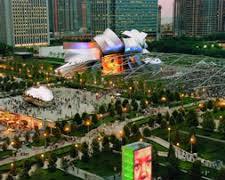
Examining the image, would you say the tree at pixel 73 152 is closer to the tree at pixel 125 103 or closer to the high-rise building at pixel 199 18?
the tree at pixel 125 103

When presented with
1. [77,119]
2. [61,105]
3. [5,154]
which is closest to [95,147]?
[5,154]

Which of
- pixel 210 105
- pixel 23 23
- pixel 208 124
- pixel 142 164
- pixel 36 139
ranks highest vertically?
pixel 23 23

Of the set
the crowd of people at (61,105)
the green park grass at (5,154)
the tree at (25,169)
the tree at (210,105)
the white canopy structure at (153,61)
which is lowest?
the green park grass at (5,154)

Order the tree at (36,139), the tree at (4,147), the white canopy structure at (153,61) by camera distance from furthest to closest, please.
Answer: the white canopy structure at (153,61)
the tree at (36,139)
the tree at (4,147)

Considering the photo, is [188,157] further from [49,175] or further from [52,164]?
[49,175]

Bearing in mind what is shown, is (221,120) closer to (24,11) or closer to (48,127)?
(48,127)

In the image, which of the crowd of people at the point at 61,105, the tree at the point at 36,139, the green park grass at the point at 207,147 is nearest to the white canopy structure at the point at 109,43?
the crowd of people at the point at 61,105
